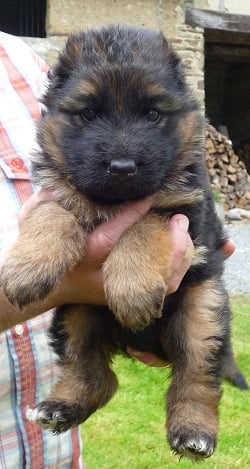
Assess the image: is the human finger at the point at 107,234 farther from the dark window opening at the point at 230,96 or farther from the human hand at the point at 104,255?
the dark window opening at the point at 230,96

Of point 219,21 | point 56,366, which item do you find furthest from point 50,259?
point 219,21

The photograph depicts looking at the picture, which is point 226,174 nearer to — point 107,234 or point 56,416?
point 56,416

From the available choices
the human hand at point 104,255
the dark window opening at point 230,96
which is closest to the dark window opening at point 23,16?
the dark window opening at point 230,96

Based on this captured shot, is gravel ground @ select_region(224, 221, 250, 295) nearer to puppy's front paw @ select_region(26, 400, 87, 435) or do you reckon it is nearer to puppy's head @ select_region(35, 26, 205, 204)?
puppy's front paw @ select_region(26, 400, 87, 435)

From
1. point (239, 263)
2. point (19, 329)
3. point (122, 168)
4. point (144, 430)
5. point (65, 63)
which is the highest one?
point (65, 63)

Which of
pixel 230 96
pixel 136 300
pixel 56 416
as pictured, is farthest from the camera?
pixel 230 96

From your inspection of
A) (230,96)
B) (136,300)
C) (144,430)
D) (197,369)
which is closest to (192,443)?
(197,369)

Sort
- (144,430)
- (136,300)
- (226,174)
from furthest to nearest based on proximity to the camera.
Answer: (226,174) < (144,430) < (136,300)
